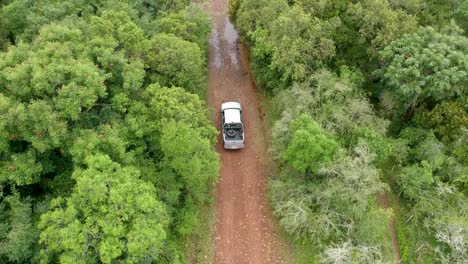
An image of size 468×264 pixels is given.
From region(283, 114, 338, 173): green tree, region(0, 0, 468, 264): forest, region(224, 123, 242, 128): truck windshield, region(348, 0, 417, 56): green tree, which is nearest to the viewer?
region(0, 0, 468, 264): forest

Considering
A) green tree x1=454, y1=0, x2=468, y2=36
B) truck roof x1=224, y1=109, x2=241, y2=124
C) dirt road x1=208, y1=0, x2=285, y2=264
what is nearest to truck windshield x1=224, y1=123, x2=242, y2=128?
truck roof x1=224, y1=109, x2=241, y2=124

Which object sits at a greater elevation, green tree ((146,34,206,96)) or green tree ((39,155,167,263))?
green tree ((146,34,206,96))

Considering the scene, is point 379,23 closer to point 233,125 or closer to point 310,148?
point 310,148

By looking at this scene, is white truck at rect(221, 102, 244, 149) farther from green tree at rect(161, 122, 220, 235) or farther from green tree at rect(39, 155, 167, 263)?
green tree at rect(39, 155, 167, 263)

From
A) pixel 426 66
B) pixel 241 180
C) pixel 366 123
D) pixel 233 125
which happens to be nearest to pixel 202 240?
pixel 241 180

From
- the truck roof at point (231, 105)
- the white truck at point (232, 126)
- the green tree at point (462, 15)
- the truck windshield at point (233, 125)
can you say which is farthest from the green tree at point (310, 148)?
the green tree at point (462, 15)

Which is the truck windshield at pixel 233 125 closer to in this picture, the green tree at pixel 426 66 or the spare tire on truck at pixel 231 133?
the spare tire on truck at pixel 231 133
